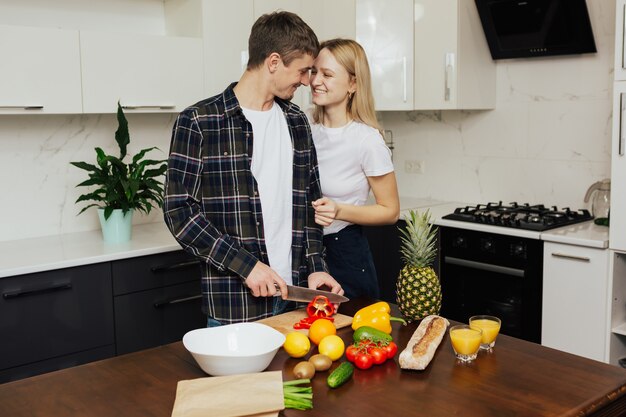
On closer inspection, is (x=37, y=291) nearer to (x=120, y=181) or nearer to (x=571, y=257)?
(x=120, y=181)

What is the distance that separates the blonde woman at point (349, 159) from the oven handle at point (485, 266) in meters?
1.10

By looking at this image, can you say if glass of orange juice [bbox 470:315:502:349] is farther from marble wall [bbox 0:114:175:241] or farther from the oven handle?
marble wall [bbox 0:114:175:241]

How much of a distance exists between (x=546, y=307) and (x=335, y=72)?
1641 millimetres

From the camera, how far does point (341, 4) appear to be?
167 inches

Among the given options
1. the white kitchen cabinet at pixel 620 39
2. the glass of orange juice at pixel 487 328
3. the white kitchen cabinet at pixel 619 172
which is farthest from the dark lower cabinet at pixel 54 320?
the white kitchen cabinet at pixel 620 39

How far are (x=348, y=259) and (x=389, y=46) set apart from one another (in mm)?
1895

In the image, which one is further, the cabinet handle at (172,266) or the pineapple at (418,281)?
the cabinet handle at (172,266)

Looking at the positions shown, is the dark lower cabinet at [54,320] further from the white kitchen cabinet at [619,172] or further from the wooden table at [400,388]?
the white kitchen cabinet at [619,172]

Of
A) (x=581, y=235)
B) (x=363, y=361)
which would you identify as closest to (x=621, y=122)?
(x=581, y=235)

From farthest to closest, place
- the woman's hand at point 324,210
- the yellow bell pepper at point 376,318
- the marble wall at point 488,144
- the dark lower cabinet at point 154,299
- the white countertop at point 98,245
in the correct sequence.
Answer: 1. the marble wall at point 488,144
2. the dark lower cabinet at point 154,299
3. the white countertop at point 98,245
4. the woman's hand at point 324,210
5. the yellow bell pepper at point 376,318

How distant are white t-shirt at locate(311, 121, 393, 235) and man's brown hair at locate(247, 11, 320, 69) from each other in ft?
1.24

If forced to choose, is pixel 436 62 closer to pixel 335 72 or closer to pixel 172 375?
pixel 335 72

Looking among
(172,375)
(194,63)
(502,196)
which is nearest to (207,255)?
(172,375)

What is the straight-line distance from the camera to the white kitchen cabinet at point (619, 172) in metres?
3.07
